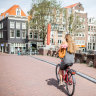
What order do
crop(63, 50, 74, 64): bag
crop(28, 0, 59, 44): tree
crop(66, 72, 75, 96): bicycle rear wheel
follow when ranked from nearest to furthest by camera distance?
crop(66, 72, 75, 96): bicycle rear wheel → crop(63, 50, 74, 64): bag → crop(28, 0, 59, 44): tree

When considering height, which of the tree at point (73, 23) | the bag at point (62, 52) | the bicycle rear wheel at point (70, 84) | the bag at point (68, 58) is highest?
the tree at point (73, 23)

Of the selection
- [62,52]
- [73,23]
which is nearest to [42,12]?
[73,23]

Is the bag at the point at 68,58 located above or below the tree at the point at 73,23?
below

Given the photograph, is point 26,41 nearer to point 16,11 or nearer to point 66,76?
point 16,11

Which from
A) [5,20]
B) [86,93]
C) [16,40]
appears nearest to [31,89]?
[86,93]

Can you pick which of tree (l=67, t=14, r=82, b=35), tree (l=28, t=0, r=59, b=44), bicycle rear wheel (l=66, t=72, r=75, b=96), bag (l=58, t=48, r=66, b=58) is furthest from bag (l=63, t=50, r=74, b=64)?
tree (l=67, t=14, r=82, b=35)

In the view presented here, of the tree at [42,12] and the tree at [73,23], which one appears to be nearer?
the tree at [42,12]

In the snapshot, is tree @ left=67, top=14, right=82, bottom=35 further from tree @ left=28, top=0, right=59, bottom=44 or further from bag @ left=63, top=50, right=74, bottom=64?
bag @ left=63, top=50, right=74, bottom=64

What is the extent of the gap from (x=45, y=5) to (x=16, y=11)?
36.4 feet

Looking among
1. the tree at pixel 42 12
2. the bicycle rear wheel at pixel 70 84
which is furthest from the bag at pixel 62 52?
the tree at pixel 42 12

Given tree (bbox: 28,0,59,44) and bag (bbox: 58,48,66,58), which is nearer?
bag (bbox: 58,48,66,58)

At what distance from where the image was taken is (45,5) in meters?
32.3

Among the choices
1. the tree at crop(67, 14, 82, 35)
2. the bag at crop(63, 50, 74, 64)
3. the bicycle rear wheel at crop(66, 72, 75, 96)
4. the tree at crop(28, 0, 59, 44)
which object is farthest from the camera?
the tree at crop(67, 14, 82, 35)

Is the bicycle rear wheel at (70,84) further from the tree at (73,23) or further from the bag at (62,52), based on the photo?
the tree at (73,23)
